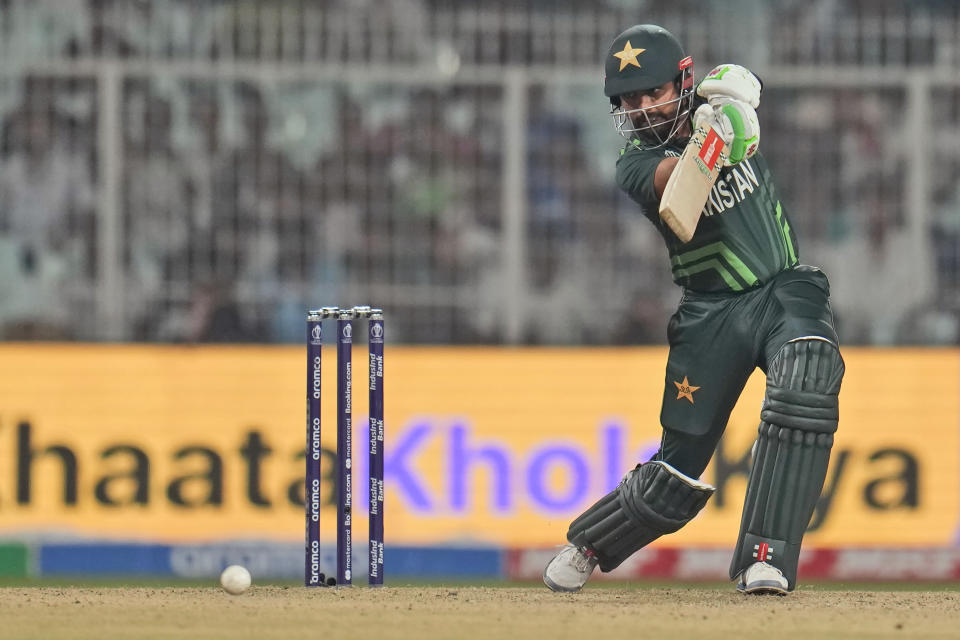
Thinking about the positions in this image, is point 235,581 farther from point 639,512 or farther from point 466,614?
point 639,512

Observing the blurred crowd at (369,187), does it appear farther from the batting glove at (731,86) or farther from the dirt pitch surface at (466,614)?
→ the batting glove at (731,86)

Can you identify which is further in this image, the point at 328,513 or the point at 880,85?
the point at 880,85

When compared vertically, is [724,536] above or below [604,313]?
below

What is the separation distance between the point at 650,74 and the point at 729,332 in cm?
91

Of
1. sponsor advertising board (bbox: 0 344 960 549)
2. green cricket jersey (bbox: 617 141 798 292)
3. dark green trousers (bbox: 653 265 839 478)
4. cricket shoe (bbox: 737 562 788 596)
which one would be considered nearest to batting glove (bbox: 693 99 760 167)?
green cricket jersey (bbox: 617 141 798 292)

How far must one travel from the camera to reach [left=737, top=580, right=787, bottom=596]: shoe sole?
6.53 meters

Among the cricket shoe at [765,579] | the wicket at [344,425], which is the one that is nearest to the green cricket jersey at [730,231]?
the cricket shoe at [765,579]

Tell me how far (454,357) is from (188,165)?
5.47 feet

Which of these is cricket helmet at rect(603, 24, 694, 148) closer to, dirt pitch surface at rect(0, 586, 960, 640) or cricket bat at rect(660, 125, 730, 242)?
cricket bat at rect(660, 125, 730, 242)

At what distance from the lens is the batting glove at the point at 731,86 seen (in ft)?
21.7

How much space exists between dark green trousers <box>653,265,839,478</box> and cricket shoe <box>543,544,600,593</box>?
20.3 inches

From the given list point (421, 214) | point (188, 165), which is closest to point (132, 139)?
Result: point (188, 165)

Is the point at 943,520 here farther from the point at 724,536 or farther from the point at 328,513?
the point at 328,513

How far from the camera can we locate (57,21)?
998cm
